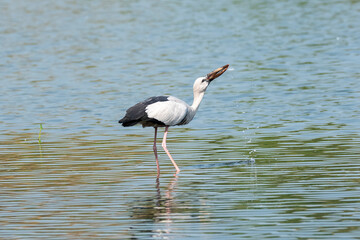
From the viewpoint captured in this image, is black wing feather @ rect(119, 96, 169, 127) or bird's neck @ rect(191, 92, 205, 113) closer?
black wing feather @ rect(119, 96, 169, 127)

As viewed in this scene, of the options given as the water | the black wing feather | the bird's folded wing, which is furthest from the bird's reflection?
the bird's folded wing

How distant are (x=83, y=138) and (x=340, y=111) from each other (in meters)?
5.89

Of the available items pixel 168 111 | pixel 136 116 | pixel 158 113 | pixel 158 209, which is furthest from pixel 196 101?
pixel 158 209

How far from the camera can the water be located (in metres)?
10.8

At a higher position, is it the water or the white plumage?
the white plumage

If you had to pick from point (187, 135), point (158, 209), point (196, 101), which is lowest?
point (187, 135)

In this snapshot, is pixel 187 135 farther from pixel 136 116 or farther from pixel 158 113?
pixel 136 116

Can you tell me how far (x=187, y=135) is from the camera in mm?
17812

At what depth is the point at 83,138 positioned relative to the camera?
699 inches

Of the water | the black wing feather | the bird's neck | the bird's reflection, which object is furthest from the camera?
the bird's neck

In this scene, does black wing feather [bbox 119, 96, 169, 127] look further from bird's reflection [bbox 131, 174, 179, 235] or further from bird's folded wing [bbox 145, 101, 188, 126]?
bird's reflection [bbox 131, 174, 179, 235]

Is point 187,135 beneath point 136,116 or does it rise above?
beneath

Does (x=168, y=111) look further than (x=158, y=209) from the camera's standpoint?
Yes

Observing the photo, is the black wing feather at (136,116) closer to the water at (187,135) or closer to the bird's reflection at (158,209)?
the water at (187,135)
